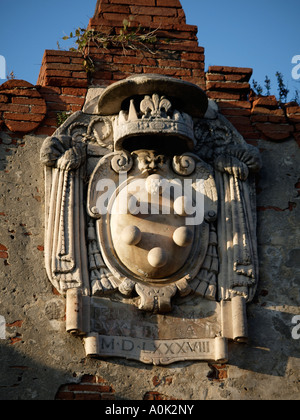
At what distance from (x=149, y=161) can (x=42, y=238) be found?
3.65ft

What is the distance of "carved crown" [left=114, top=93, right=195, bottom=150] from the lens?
8094mm

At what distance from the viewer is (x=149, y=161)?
8250 mm

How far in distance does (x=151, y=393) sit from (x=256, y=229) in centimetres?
173

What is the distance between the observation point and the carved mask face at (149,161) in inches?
324

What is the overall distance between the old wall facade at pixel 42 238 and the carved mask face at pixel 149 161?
0.79 m

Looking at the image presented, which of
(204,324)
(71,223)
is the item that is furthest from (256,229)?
(71,223)

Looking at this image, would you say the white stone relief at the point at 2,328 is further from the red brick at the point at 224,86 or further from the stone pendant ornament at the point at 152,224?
the red brick at the point at 224,86

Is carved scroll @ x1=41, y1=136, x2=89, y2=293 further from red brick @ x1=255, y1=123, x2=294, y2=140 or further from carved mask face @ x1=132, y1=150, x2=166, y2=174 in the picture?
red brick @ x1=255, y1=123, x2=294, y2=140

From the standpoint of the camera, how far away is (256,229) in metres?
8.38

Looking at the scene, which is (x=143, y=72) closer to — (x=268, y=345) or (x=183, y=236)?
(x=183, y=236)

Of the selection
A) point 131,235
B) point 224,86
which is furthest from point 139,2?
point 131,235

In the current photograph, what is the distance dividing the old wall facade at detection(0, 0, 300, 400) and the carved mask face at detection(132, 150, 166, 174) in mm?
787

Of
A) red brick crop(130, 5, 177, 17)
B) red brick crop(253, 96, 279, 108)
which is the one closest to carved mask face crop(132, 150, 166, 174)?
red brick crop(253, 96, 279, 108)
